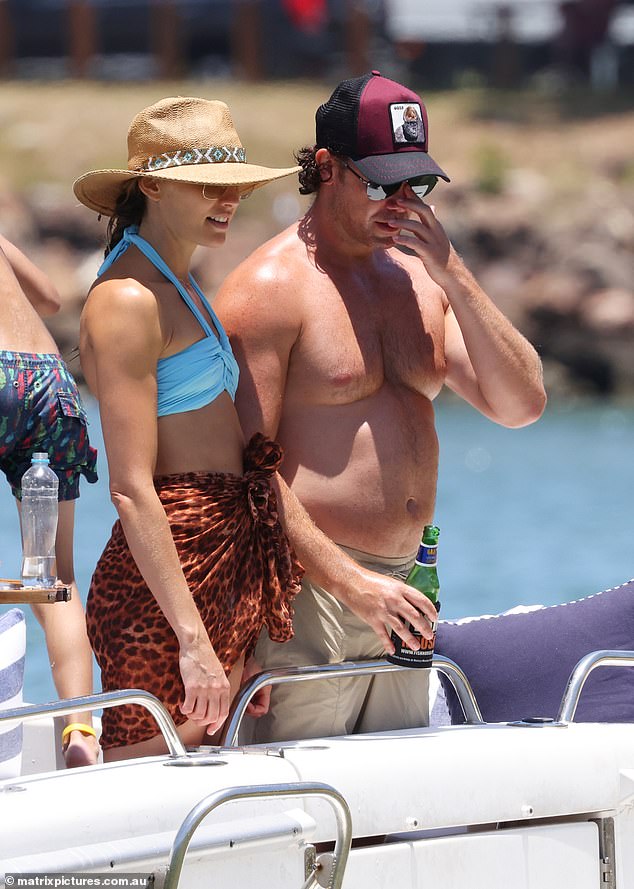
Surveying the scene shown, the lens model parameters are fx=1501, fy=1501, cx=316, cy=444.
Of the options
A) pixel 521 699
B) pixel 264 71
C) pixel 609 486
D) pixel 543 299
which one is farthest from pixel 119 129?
pixel 521 699

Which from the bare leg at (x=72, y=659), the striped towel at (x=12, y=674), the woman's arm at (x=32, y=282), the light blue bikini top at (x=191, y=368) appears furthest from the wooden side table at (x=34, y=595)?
the woman's arm at (x=32, y=282)

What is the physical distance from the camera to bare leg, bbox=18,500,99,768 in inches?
130

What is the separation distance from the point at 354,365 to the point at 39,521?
842mm

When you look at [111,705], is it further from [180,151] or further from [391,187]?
[391,187]

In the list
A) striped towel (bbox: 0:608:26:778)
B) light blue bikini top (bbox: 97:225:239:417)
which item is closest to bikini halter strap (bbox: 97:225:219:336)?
light blue bikini top (bbox: 97:225:239:417)

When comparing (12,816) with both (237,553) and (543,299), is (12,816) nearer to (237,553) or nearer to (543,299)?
(237,553)

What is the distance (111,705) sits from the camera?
2848 millimetres

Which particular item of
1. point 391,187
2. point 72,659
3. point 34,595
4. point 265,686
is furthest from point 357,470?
point 34,595

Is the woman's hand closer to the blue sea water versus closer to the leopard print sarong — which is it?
the leopard print sarong

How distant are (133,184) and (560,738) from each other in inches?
61.2

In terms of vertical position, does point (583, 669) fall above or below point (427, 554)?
below

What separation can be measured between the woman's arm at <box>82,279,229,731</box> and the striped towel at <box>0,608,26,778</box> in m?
0.34

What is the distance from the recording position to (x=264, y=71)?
3628cm

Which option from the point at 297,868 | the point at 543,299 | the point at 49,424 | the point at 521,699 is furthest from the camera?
the point at 543,299
